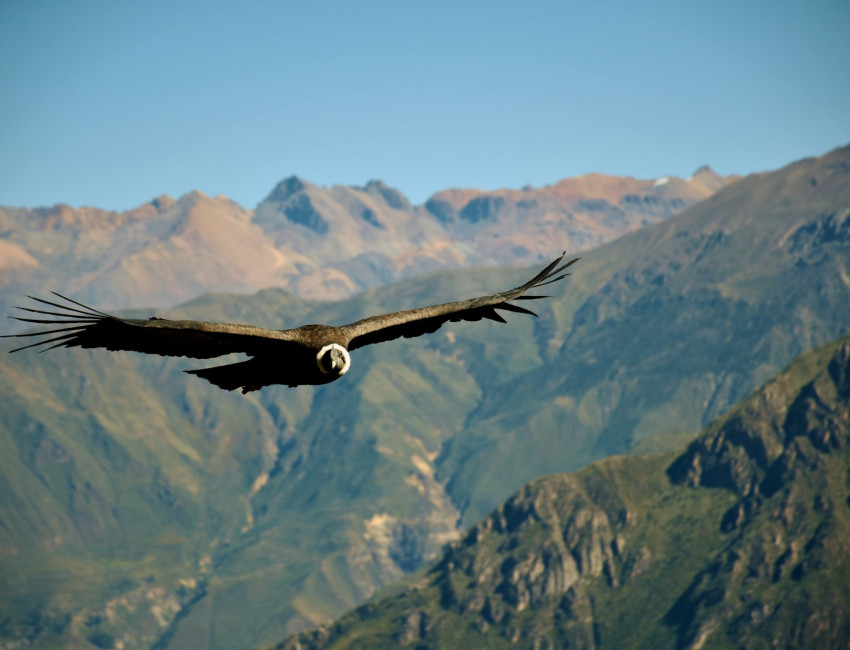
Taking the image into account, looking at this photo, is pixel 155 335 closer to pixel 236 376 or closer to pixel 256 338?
pixel 256 338

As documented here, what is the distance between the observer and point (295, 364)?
45906 millimetres

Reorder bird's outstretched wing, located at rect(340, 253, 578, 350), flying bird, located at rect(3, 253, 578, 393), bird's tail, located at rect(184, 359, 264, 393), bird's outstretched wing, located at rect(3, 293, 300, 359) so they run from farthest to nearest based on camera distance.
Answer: bird's outstretched wing, located at rect(340, 253, 578, 350), bird's tail, located at rect(184, 359, 264, 393), flying bird, located at rect(3, 253, 578, 393), bird's outstretched wing, located at rect(3, 293, 300, 359)

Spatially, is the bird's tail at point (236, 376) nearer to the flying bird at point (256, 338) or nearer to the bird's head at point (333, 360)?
the flying bird at point (256, 338)

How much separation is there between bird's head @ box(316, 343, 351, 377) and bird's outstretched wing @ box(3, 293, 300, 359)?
1.56 metres

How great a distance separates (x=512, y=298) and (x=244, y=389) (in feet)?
36.7

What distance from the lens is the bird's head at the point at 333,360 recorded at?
4284cm

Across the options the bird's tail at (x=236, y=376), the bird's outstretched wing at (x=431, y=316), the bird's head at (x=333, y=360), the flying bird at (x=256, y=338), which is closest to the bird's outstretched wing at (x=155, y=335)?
the flying bird at (x=256, y=338)

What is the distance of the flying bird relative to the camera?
135 feet

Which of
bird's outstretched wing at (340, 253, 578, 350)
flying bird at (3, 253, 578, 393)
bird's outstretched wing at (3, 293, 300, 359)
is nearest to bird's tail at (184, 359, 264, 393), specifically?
flying bird at (3, 253, 578, 393)

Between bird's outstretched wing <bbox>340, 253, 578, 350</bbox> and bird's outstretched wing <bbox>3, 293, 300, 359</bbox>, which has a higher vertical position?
bird's outstretched wing <bbox>3, 293, 300, 359</bbox>

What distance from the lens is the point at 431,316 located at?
4984 cm

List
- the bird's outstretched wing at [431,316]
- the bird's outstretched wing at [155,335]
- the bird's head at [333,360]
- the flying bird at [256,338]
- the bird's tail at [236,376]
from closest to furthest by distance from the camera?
the bird's outstretched wing at [155,335] → the flying bird at [256,338] → the bird's head at [333,360] → the bird's tail at [236,376] → the bird's outstretched wing at [431,316]

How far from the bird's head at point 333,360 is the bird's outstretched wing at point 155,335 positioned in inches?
61.6

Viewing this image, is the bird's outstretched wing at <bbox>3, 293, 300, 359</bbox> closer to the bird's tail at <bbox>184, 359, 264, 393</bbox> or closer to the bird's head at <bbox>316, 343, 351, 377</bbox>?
the bird's tail at <bbox>184, 359, 264, 393</bbox>
